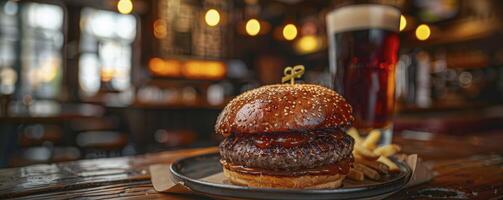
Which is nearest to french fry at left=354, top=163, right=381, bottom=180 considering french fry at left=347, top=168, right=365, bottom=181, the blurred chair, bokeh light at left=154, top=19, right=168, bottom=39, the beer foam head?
french fry at left=347, top=168, right=365, bottom=181

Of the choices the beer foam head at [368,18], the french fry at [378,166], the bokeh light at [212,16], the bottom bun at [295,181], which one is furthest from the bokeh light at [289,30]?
the bottom bun at [295,181]

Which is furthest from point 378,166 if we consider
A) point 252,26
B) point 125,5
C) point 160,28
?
point 160,28

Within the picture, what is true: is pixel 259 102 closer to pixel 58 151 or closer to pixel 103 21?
pixel 58 151

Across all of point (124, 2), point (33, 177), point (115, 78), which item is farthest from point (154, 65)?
point (33, 177)

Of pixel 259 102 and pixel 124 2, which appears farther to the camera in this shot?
pixel 124 2

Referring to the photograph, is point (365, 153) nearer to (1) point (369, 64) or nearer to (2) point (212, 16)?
(1) point (369, 64)

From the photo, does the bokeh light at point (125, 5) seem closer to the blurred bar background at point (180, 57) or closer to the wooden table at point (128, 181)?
the blurred bar background at point (180, 57)
